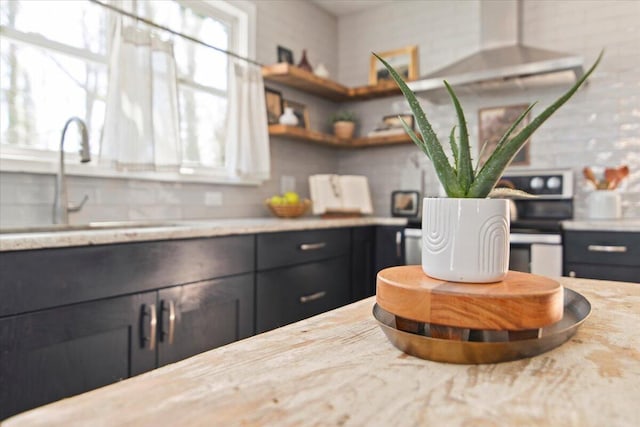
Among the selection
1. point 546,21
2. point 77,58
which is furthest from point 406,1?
point 77,58

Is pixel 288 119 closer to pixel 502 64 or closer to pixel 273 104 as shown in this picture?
pixel 273 104

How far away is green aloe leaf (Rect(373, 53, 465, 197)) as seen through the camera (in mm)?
693

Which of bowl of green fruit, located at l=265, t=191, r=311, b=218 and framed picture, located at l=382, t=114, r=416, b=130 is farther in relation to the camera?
framed picture, located at l=382, t=114, r=416, b=130

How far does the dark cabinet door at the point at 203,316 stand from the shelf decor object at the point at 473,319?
134 centimetres

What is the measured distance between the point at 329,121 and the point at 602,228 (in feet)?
7.27

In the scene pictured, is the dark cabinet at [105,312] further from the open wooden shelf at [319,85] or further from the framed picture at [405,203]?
the framed picture at [405,203]

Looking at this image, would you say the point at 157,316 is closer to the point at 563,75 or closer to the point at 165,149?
the point at 165,149

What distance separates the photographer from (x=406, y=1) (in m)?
3.79

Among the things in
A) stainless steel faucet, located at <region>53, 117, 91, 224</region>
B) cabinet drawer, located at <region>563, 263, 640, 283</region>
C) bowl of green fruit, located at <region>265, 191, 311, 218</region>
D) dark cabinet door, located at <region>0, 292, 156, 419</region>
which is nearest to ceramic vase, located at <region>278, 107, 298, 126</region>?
bowl of green fruit, located at <region>265, 191, 311, 218</region>

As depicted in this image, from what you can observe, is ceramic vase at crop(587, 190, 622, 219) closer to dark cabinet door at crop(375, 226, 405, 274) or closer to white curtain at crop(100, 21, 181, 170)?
dark cabinet door at crop(375, 226, 405, 274)

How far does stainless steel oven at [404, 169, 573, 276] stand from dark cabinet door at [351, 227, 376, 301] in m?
0.27

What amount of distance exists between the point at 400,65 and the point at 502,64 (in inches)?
39.1

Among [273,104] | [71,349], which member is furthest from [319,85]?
[71,349]

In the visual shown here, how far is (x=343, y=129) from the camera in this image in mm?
3756
